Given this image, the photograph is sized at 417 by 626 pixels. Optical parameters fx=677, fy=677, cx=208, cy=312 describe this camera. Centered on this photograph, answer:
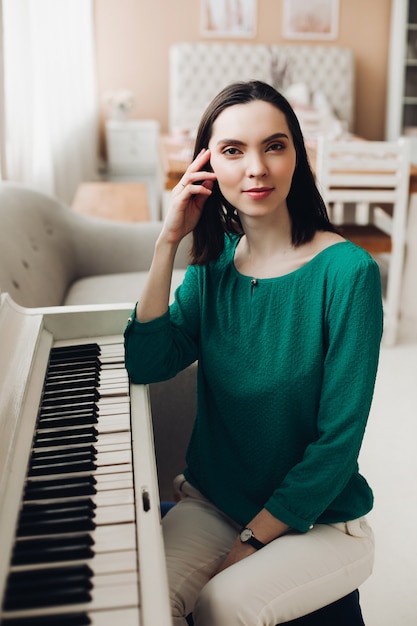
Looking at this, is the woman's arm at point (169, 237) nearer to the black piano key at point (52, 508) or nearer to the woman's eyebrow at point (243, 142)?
the woman's eyebrow at point (243, 142)

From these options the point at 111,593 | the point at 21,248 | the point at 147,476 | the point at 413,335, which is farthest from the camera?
the point at 413,335

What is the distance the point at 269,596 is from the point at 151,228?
2192mm

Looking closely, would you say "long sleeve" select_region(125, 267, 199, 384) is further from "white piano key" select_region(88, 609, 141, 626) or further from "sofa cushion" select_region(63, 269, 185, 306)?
"sofa cushion" select_region(63, 269, 185, 306)

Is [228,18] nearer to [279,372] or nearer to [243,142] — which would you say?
[243,142]

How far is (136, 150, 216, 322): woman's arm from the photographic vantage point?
1229 mm

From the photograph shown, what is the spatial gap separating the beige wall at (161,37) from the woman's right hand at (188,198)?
6.27 m

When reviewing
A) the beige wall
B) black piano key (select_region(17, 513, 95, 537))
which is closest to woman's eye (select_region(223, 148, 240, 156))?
black piano key (select_region(17, 513, 95, 537))

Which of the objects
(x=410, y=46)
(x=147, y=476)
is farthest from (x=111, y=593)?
(x=410, y=46)

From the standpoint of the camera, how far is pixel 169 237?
1.25m

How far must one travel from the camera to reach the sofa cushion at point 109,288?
2.60 meters

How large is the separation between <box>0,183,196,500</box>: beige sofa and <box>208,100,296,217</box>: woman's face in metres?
0.41

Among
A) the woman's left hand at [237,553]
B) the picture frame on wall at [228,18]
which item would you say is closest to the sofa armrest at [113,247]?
the woman's left hand at [237,553]

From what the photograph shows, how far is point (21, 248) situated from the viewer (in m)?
2.26

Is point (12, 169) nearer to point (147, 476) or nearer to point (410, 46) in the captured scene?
point (147, 476)
